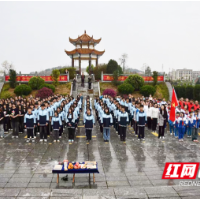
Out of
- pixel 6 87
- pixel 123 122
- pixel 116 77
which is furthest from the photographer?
pixel 116 77

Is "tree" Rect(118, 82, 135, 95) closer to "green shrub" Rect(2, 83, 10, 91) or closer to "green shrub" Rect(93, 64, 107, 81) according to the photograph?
"green shrub" Rect(93, 64, 107, 81)

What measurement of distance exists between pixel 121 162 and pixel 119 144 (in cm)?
223

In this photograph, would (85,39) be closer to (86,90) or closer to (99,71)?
(99,71)

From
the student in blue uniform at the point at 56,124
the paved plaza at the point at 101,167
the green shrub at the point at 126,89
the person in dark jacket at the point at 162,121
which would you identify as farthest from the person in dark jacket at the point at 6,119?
the green shrub at the point at 126,89

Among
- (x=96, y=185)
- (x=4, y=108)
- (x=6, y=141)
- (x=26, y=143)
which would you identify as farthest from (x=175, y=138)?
(x=4, y=108)

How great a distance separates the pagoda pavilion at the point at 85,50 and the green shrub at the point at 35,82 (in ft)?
29.4

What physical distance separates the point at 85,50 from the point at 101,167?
28.8 meters

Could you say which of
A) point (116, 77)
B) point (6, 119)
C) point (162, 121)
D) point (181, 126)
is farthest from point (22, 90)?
point (181, 126)

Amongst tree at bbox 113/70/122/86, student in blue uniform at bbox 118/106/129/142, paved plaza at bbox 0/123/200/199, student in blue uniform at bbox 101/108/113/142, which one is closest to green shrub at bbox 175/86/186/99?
tree at bbox 113/70/122/86

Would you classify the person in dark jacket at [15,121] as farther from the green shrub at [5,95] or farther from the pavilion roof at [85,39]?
the pavilion roof at [85,39]

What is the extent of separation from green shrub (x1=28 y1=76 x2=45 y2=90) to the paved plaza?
16173 millimetres

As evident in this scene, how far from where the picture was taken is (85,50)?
1321 inches

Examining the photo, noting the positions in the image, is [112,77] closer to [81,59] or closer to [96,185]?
[81,59]

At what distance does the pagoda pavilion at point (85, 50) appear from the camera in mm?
33219
